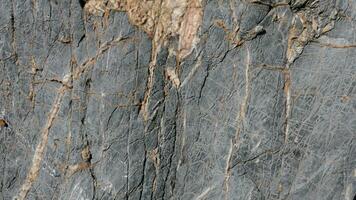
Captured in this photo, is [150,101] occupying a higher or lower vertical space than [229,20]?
lower

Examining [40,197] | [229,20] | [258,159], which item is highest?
[229,20]

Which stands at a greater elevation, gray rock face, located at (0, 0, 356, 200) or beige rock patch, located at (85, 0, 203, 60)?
beige rock patch, located at (85, 0, 203, 60)

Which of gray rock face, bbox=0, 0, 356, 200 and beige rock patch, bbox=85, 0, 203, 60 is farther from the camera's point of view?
beige rock patch, bbox=85, 0, 203, 60

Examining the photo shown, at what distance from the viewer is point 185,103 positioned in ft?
19.3

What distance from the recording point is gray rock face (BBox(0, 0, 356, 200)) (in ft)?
18.7

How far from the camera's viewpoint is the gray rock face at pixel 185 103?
5.71 metres

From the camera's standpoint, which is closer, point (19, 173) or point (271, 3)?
point (271, 3)

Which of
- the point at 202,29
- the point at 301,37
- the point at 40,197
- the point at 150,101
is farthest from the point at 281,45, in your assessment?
the point at 40,197

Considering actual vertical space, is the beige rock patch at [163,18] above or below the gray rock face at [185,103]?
above

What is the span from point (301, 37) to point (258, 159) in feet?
2.81

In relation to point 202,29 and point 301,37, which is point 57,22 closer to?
point 202,29

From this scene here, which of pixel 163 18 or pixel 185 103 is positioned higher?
pixel 163 18

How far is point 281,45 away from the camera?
18.9ft

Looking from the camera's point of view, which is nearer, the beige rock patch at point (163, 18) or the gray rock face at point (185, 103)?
the gray rock face at point (185, 103)
